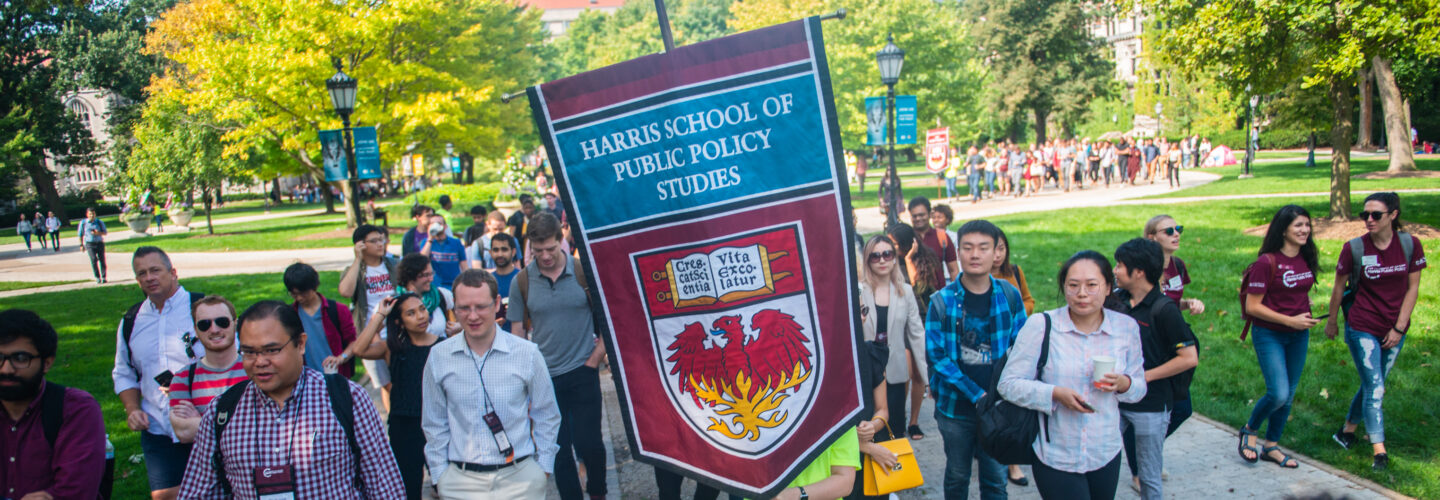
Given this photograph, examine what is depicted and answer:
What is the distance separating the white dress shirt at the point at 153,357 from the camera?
4418 mm

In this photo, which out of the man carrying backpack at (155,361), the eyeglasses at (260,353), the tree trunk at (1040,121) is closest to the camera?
the eyeglasses at (260,353)

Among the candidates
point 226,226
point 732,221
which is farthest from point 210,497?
point 226,226

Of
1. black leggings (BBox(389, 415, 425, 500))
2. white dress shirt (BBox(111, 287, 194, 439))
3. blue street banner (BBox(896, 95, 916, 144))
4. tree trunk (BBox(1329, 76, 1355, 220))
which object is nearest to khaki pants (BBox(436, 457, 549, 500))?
black leggings (BBox(389, 415, 425, 500))

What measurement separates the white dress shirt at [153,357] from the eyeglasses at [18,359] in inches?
38.1

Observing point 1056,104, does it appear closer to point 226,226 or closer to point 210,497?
point 226,226

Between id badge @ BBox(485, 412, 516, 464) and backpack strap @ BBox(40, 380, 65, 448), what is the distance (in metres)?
1.71

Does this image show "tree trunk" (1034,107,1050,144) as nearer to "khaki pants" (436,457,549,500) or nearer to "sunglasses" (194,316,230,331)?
"khaki pants" (436,457,549,500)

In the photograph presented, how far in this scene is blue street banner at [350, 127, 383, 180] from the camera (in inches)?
585

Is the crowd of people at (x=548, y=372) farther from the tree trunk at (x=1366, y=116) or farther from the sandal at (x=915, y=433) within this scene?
the tree trunk at (x=1366, y=116)

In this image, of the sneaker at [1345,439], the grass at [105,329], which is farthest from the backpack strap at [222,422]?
the sneaker at [1345,439]

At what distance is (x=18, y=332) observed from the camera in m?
3.41

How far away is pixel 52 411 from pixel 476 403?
5.55ft

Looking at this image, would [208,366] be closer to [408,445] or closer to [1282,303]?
[408,445]

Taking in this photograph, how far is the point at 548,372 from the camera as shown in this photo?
4.41 meters
